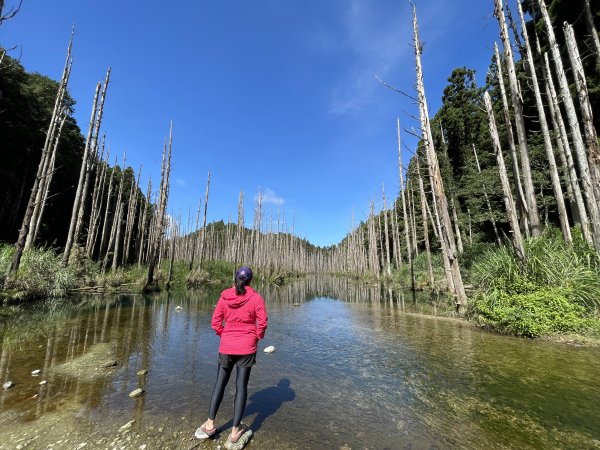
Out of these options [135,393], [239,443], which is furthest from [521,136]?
[135,393]

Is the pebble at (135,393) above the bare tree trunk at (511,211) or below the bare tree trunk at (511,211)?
below

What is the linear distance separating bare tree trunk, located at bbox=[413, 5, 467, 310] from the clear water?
2259mm

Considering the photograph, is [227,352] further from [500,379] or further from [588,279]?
[588,279]

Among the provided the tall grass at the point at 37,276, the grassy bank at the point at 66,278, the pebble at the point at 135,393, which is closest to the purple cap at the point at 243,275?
Result: the pebble at the point at 135,393

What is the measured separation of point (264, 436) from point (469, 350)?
499cm

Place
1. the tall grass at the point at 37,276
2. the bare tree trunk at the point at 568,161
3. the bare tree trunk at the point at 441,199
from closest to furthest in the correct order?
the bare tree trunk at the point at 441,199, the tall grass at the point at 37,276, the bare tree trunk at the point at 568,161

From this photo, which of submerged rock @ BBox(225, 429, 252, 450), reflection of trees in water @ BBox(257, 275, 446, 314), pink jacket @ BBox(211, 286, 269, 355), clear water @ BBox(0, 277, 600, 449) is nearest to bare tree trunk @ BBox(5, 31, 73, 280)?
clear water @ BBox(0, 277, 600, 449)

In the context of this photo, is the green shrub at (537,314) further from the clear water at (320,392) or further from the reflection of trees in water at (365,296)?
the reflection of trees in water at (365,296)

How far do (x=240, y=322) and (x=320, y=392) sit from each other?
1.93 meters

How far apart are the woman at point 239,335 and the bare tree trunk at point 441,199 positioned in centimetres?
822

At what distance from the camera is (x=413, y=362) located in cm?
542

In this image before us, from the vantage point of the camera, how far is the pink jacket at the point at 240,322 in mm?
3125

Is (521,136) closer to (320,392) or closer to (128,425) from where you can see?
(320,392)

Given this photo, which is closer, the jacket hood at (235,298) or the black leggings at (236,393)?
the black leggings at (236,393)
